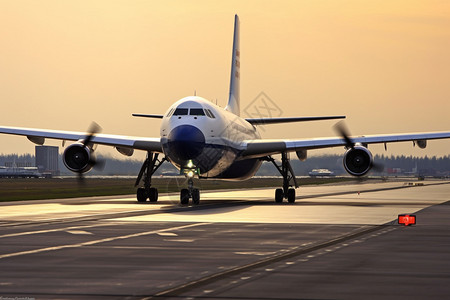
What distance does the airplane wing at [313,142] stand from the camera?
48094mm

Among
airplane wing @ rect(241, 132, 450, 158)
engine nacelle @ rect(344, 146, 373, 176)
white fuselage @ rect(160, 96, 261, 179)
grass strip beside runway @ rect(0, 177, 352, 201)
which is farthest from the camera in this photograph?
grass strip beside runway @ rect(0, 177, 352, 201)

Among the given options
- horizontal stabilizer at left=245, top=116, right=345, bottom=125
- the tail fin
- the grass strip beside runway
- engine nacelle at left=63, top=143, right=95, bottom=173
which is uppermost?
the tail fin

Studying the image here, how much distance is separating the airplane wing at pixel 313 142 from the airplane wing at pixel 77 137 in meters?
5.62

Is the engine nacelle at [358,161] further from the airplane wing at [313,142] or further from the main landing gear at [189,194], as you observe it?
the main landing gear at [189,194]

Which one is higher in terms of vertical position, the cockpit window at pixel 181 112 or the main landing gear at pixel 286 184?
the cockpit window at pixel 181 112

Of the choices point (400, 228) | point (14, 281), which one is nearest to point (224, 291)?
point (14, 281)

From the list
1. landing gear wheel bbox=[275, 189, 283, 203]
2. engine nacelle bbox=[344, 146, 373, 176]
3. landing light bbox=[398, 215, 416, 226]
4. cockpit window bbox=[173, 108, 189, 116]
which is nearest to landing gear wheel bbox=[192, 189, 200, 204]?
cockpit window bbox=[173, 108, 189, 116]

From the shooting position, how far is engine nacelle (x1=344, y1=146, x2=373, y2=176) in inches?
1796

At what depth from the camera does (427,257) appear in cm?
1833

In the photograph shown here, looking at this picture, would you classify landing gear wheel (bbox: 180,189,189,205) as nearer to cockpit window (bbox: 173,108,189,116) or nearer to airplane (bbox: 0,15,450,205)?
airplane (bbox: 0,15,450,205)

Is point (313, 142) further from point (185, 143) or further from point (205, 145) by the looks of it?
point (185, 143)

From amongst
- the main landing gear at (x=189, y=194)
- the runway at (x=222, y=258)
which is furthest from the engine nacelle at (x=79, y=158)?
the runway at (x=222, y=258)

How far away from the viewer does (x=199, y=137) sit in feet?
135

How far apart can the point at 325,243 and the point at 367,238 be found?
2338 mm
